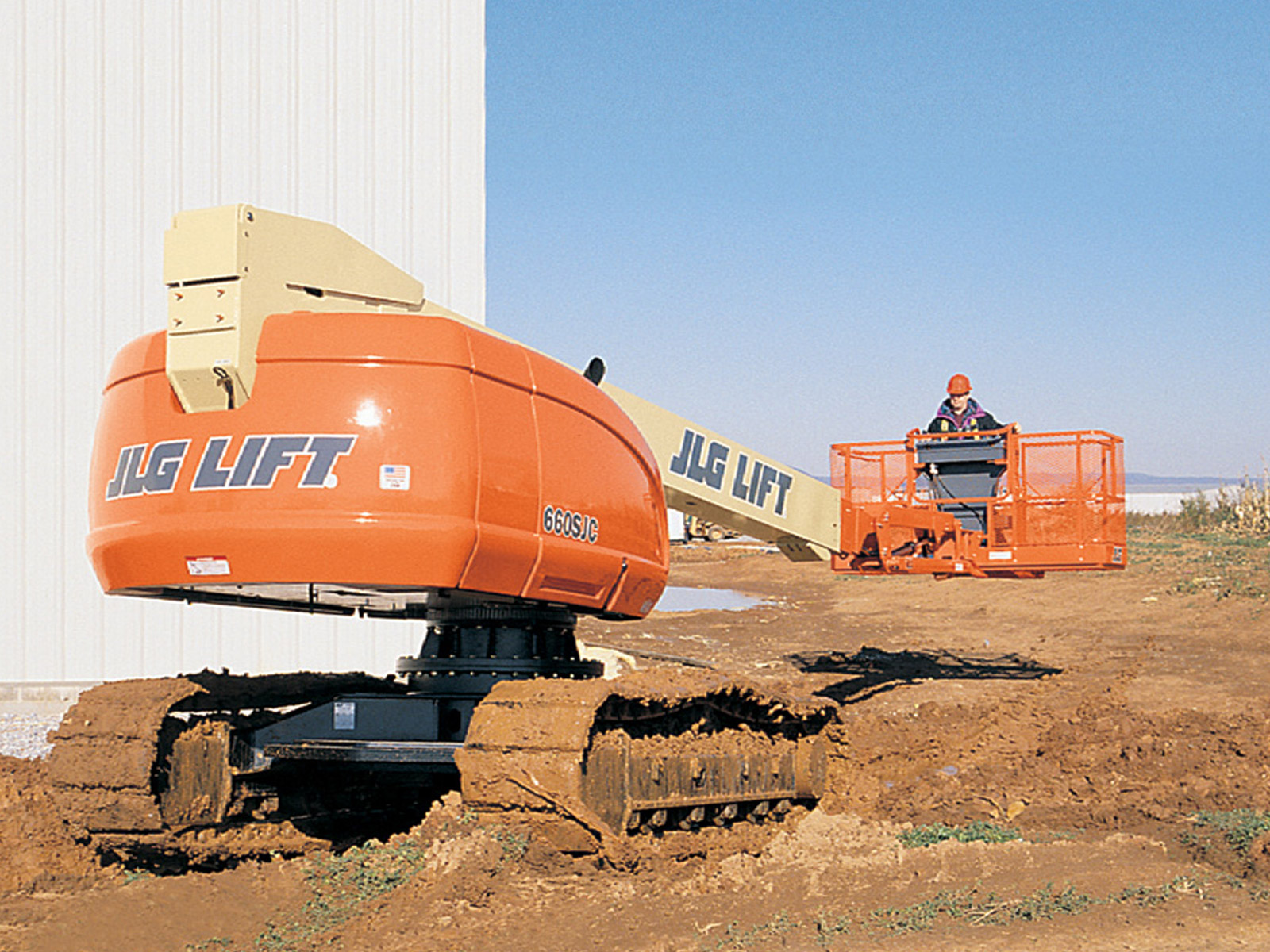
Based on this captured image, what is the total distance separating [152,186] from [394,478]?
27.2 feet

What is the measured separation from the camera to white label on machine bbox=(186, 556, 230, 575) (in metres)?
5.55

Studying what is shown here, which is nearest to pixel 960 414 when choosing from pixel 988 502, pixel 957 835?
pixel 988 502

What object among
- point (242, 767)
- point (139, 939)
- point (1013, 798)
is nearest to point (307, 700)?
point (242, 767)

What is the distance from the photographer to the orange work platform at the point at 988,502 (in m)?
10.5

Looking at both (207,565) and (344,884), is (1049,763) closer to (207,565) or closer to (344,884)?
(344,884)

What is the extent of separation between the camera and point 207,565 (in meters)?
5.59

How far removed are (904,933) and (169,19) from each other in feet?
35.7

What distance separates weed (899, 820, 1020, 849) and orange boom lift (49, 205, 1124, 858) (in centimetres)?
81

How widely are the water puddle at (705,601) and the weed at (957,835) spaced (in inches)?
661

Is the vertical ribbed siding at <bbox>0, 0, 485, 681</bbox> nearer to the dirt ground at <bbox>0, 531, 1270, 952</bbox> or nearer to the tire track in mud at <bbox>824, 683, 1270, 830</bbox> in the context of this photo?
the dirt ground at <bbox>0, 531, 1270, 952</bbox>

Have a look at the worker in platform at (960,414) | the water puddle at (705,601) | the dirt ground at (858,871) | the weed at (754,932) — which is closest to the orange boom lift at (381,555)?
the dirt ground at (858,871)

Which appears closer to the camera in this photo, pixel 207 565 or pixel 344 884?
pixel 207 565

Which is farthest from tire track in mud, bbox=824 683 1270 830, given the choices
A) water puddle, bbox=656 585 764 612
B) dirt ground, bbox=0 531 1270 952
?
water puddle, bbox=656 585 764 612

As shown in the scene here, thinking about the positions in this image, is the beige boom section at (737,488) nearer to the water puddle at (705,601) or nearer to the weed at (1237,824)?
the weed at (1237,824)
